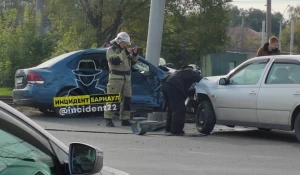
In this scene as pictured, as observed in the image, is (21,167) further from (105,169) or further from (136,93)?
(136,93)

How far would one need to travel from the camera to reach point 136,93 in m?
14.9

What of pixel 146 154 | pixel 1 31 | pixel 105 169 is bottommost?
pixel 146 154

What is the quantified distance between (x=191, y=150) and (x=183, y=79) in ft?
7.12

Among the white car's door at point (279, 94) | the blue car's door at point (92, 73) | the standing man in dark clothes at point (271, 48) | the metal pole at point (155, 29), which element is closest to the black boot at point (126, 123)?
the blue car's door at point (92, 73)

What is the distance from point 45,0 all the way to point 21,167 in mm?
28199

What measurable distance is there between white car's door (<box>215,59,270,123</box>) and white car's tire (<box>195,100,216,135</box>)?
0.43 feet

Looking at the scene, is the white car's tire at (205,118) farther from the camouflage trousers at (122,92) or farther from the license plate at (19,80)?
A: the license plate at (19,80)

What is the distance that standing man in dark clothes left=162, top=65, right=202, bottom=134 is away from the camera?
12172 mm

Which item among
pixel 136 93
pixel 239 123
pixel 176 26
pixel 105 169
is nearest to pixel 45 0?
pixel 176 26

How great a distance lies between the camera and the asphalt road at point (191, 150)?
8.80 metres

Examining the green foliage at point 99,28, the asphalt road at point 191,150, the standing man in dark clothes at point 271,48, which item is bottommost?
the asphalt road at point 191,150

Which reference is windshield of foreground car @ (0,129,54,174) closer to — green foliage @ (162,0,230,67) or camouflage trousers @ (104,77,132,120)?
camouflage trousers @ (104,77,132,120)

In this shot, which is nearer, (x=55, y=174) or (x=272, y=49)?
(x=55, y=174)

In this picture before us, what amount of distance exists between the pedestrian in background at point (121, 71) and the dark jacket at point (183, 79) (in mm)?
1208
